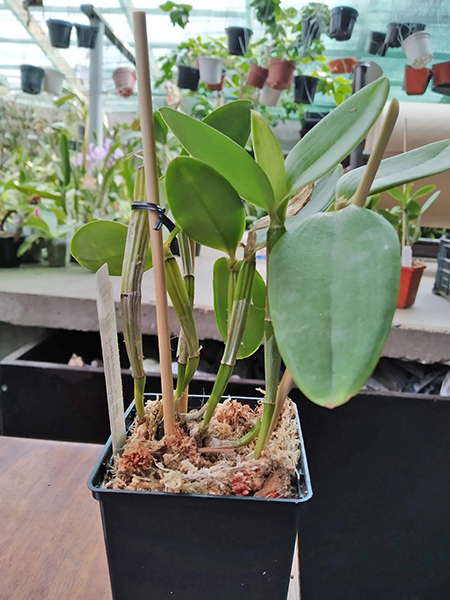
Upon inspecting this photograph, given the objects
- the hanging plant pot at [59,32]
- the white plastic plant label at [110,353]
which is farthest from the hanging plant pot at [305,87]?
the white plastic plant label at [110,353]

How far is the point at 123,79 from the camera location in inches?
83.3

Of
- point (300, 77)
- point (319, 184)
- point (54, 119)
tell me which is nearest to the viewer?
point (319, 184)

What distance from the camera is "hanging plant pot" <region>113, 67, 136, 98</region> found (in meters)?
2.10

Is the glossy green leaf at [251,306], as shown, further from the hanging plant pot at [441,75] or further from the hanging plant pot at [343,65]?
the hanging plant pot at [343,65]

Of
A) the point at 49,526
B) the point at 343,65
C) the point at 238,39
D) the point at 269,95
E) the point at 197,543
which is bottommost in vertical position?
the point at 49,526

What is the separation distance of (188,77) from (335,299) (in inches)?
90.0

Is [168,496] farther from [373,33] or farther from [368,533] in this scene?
[373,33]

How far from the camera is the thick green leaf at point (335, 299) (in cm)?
18

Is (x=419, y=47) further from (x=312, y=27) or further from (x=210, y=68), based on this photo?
(x=210, y=68)

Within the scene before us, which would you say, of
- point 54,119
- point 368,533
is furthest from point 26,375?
point 54,119

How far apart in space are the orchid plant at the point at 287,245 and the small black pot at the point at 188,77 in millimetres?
2096

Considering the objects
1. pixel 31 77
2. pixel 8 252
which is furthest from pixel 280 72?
pixel 8 252

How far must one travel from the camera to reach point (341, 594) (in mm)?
892

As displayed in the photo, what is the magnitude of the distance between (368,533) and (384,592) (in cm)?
15
